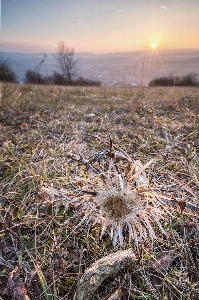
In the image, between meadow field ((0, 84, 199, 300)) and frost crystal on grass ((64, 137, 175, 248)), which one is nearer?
meadow field ((0, 84, 199, 300))

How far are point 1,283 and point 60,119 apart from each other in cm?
252

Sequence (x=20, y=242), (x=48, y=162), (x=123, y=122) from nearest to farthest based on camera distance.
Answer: (x=20, y=242), (x=48, y=162), (x=123, y=122)

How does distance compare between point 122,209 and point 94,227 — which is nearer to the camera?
point 122,209

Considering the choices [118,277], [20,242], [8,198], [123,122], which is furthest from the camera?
[123,122]

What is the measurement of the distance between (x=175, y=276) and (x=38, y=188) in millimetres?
1041

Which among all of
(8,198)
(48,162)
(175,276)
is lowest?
(175,276)

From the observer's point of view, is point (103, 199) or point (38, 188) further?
point (38, 188)

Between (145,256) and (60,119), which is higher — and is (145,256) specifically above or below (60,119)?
below

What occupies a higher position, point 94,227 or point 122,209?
point 122,209

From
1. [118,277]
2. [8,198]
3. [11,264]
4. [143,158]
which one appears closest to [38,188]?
[8,198]

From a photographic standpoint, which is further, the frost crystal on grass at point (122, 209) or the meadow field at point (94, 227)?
the frost crystal on grass at point (122, 209)

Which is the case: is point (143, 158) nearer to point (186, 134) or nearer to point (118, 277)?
point (186, 134)

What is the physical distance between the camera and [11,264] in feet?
3.70

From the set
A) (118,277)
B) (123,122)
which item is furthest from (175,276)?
(123,122)
